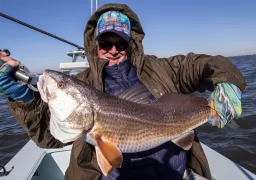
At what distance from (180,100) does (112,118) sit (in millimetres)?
764

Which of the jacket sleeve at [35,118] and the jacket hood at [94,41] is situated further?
the jacket hood at [94,41]

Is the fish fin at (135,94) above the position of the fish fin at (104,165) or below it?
above

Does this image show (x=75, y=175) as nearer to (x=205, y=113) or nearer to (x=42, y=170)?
(x=205, y=113)

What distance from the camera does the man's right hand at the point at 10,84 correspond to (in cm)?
233

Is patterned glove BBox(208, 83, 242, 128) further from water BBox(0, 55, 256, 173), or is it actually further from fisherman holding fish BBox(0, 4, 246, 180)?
water BBox(0, 55, 256, 173)

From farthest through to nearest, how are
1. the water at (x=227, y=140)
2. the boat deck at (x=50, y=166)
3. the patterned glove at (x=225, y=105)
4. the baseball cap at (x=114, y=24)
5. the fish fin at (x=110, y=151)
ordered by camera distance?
1. the water at (x=227, y=140)
2. the boat deck at (x=50, y=166)
3. the baseball cap at (x=114, y=24)
4. the patterned glove at (x=225, y=105)
5. the fish fin at (x=110, y=151)

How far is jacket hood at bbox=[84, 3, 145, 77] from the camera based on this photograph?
3229 millimetres

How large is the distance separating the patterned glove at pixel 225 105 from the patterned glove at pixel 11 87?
Answer: 5.85 ft

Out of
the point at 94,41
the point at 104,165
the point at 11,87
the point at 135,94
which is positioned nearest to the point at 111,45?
the point at 94,41

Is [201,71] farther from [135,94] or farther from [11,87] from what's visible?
[11,87]

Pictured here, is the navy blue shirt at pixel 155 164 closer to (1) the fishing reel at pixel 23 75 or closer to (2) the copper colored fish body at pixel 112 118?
(2) the copper colored fish body at pixel 112 118

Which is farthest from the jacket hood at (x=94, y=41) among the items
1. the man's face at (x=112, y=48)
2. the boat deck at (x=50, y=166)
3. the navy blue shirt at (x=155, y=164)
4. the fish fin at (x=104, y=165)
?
the boat deck at (x=50, y=166)

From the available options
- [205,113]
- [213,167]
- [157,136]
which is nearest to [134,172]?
[157,136]

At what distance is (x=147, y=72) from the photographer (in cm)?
321
